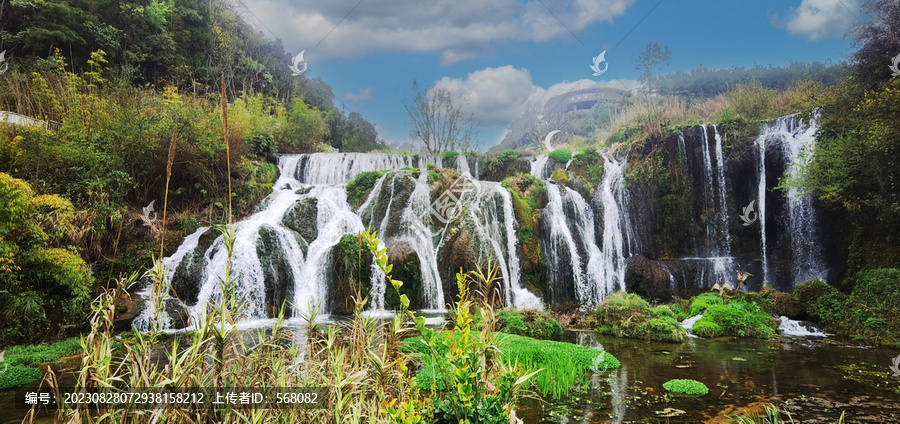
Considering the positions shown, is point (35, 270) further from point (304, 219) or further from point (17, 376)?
point (304, 219)

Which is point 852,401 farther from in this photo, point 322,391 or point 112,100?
point 112,100

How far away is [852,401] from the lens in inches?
204

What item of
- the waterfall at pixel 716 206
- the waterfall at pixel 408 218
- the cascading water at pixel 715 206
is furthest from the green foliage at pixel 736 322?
the waterfall at pixel 408 218

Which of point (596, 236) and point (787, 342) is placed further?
point (596, 236)

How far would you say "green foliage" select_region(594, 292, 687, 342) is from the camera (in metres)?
9.03

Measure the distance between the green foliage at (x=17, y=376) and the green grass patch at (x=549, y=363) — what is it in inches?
203

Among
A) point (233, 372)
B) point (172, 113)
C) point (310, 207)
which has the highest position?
point (172, 113)

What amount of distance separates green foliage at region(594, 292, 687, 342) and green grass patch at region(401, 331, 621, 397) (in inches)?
112

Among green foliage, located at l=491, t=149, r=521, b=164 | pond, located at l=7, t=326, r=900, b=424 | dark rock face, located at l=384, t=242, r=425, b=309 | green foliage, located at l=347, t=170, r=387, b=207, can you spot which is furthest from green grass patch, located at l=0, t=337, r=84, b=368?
green foliage, located at l=491, t=149, r=521, b=164

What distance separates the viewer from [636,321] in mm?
9516

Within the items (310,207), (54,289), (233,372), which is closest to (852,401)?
(233,372)

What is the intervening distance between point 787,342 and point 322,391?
9.93m

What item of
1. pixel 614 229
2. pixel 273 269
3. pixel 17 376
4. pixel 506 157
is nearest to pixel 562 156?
pixel 506 157

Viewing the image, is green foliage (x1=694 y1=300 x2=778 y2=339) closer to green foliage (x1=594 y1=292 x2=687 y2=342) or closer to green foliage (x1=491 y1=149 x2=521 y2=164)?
green foliage (x1=594 y1=292 x2=687 y2=342)
